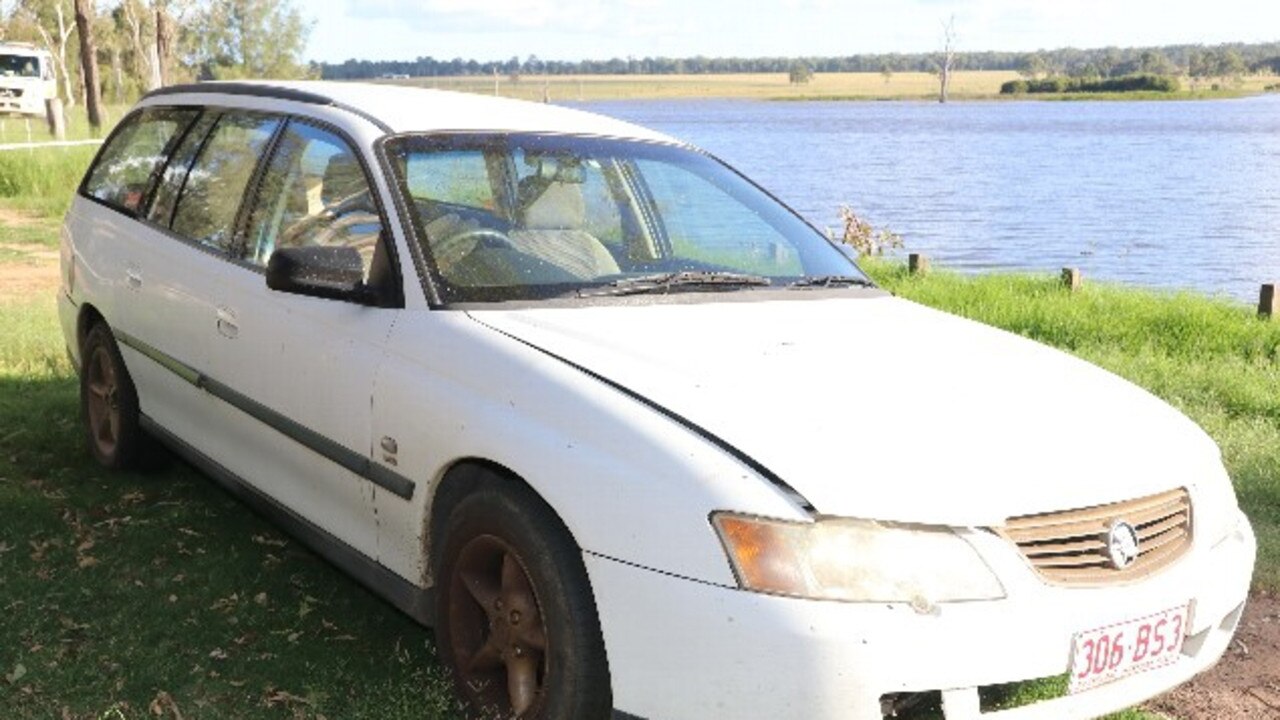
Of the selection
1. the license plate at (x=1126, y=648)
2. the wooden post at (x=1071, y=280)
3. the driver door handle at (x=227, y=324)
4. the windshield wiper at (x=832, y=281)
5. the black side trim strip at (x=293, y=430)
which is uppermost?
the windshield wiper at (x=832, y=281)

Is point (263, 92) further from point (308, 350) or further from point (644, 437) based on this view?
point (644, 437)

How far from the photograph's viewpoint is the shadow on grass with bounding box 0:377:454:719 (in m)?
4.08

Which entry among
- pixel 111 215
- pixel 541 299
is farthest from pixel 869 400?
pixel 111 215

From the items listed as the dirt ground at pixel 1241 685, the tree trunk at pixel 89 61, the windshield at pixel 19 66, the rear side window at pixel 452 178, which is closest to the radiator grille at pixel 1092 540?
the dirt ground at pixel 1241 685

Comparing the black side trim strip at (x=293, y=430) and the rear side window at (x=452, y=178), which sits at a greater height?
the rear side window at (x=452, y=178)

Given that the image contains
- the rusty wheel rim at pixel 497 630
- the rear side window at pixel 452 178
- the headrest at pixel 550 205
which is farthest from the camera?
the headrest at pixel 550 205

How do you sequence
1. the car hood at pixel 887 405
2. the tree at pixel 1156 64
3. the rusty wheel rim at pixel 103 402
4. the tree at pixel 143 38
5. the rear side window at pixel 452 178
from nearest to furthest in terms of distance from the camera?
the car hood at pixel 887 405 < the rear side window at pixel 452 178 < the rusty wheel rim at pixel 103 402 < the tree at pixel 143 38 < the tree at pixel 1156 64

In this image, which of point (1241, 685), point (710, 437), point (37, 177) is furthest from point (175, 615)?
point (37, 177)

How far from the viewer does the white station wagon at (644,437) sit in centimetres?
293

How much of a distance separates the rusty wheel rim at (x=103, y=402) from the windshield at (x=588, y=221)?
7.80 ft

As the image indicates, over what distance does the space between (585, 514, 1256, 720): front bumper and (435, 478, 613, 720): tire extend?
98mm

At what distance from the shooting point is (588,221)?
4562 millimetres

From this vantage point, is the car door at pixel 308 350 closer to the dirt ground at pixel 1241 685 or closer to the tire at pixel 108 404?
the tire at pixel 108 404

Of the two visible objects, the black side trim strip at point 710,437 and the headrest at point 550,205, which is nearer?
the black side trim strip at point 710,437
